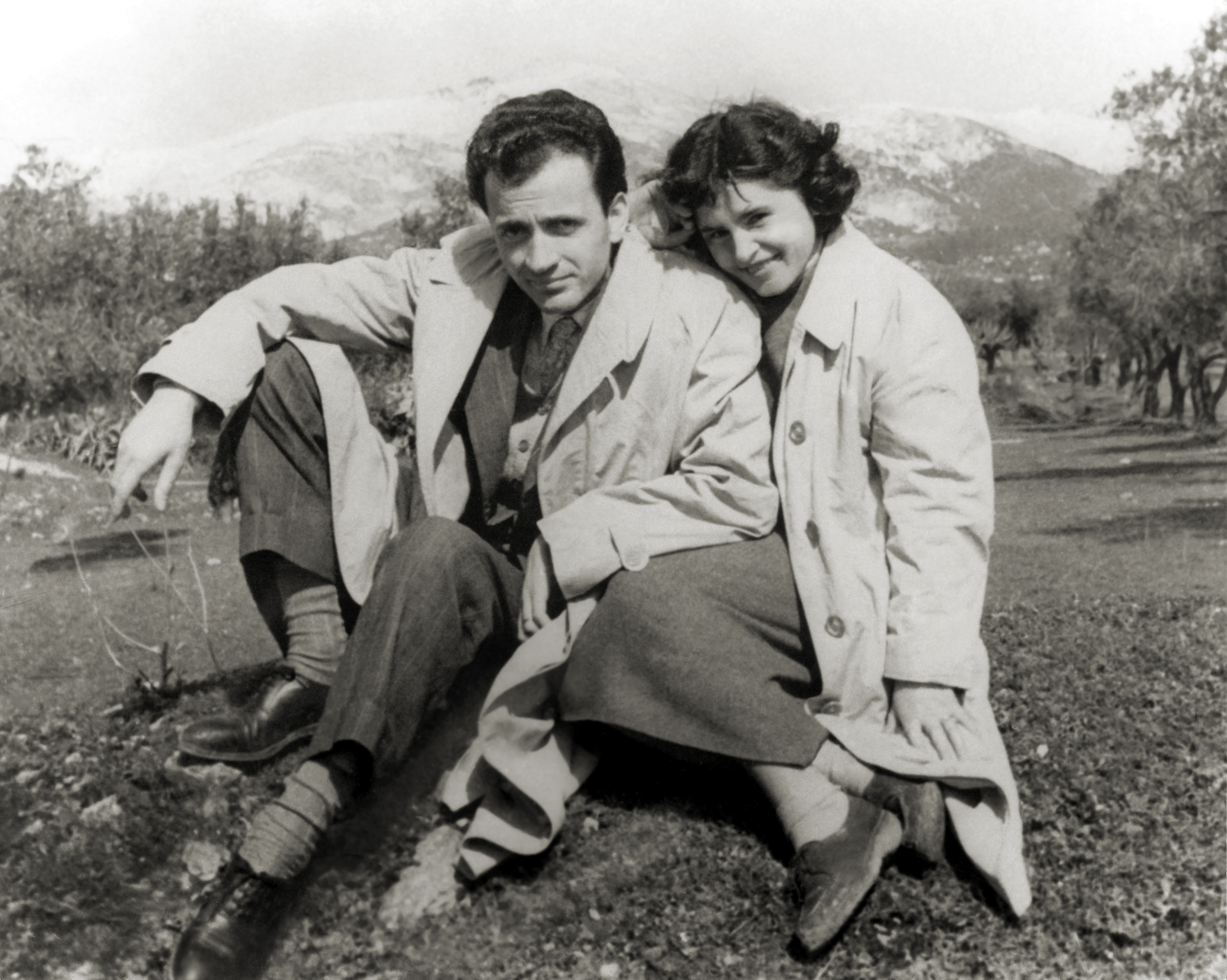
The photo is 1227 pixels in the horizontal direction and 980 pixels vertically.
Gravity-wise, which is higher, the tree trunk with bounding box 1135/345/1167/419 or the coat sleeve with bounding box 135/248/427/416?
the coat sleeve with bounding box 135/248/427/416

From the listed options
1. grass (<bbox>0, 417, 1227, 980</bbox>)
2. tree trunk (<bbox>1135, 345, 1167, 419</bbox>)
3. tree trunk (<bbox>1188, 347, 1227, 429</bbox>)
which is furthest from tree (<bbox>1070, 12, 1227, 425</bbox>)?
grass (<bbox>0, 417, 1227, 980</bbox>)

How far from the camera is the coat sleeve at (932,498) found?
2760 millimetres

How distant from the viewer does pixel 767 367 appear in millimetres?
3178

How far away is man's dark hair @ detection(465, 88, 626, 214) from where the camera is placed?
3033 millimetres

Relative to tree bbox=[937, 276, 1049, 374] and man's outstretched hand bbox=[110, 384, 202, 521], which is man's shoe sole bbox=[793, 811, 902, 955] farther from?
tree bbox=[937, 276, 1049, 374]

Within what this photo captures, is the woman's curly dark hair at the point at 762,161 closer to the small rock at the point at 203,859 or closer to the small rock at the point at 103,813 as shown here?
the small rock at the point at 203,859

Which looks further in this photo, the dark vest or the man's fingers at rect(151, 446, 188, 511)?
the dark vest

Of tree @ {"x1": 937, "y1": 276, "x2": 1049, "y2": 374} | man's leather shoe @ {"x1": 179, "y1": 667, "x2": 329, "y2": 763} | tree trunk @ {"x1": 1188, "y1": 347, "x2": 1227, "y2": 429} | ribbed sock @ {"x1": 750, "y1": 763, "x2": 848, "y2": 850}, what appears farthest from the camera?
tree @ {"x1": 937, "y1": 276, "x2": 1049, "y2": 374}

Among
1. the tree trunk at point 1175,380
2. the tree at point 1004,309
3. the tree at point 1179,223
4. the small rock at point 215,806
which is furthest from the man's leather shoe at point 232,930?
the tree at point 1004,309

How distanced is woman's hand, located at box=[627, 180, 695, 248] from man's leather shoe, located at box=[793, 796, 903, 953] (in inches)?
60.9

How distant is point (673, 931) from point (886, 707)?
0.72 meters

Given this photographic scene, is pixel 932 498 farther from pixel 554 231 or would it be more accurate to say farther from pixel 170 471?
pixel 170 471

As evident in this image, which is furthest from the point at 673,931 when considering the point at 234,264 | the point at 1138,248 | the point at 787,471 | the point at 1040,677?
the point at 234,264

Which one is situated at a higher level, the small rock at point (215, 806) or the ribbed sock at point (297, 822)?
the ribbed sock at point (297, 822)
